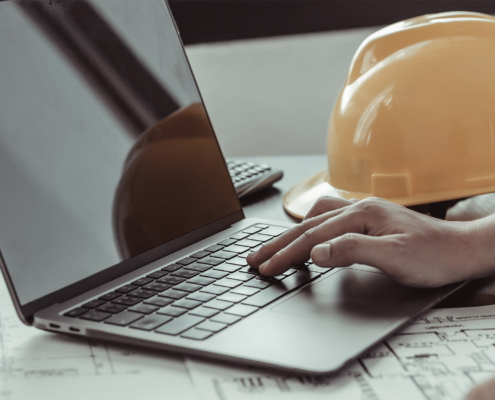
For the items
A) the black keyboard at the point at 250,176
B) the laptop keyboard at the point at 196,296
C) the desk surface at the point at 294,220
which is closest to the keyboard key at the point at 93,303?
the laptop keyboard at the point at 196,296

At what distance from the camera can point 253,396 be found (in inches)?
16.4

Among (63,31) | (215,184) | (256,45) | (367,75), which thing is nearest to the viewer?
(63,31)

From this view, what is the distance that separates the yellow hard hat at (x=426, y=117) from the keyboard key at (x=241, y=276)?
0.29 meters

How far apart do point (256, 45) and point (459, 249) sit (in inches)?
58.5

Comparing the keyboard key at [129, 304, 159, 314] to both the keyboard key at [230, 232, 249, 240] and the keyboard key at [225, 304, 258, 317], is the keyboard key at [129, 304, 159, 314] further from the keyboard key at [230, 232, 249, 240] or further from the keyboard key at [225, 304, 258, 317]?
the keyboard key at [230, 232, 249, 240]

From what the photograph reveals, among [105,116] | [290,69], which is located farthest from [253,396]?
[290,69]

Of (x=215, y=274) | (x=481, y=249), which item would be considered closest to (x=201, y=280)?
(x=215, y=274)

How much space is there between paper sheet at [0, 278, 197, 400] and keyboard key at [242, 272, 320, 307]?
99mm

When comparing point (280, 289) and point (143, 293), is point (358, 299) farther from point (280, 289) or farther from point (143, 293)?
point (143, 293)

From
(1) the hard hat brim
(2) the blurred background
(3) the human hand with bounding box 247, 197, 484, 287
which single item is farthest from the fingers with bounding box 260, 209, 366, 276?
(2) the blurred background

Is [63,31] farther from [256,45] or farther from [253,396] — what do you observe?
[256,45]

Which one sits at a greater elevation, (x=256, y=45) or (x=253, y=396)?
(x=256, y=45)

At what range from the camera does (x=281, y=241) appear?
0.63 meters

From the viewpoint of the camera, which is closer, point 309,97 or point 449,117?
point 449,117
